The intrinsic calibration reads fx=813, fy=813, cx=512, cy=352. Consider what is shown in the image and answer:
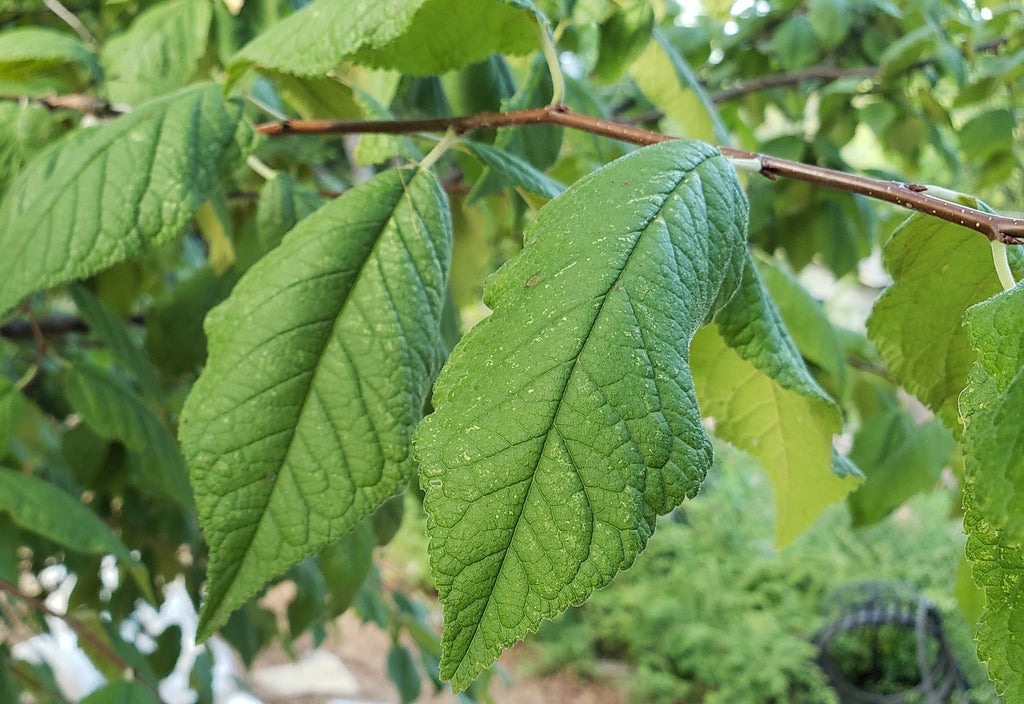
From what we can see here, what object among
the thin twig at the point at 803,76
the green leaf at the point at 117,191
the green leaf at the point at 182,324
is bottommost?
the thin twig at the point at 803,76

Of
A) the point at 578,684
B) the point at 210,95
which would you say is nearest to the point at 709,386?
the point at 210,95

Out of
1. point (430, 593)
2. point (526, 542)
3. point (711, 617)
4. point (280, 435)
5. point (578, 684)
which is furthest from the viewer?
point (430, 593)

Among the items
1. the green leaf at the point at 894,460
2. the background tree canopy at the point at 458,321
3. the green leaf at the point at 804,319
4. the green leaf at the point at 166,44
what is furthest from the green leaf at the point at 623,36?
the green leaf at the point at 894,460

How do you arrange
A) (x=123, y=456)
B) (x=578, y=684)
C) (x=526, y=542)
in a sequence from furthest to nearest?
(x=578, y=684) < (x=123, y=456) < (x=526, y=542)

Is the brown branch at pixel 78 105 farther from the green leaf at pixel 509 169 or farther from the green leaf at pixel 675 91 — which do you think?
the green leaf at pixel 675 91

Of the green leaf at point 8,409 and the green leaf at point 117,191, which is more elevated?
the green leaf at point 117,191

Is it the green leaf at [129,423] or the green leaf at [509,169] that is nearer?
the green leaf at [509,169]

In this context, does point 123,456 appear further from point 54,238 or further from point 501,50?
point 501,50

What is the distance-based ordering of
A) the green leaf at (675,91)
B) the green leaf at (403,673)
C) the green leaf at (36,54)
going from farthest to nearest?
the green leaf at (403,673) < the green leaf at (675,91) < the green leaf at (36,54)

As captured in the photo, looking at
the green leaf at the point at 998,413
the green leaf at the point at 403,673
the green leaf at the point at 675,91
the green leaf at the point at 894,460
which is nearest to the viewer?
the green leaf at the point at 998,413
